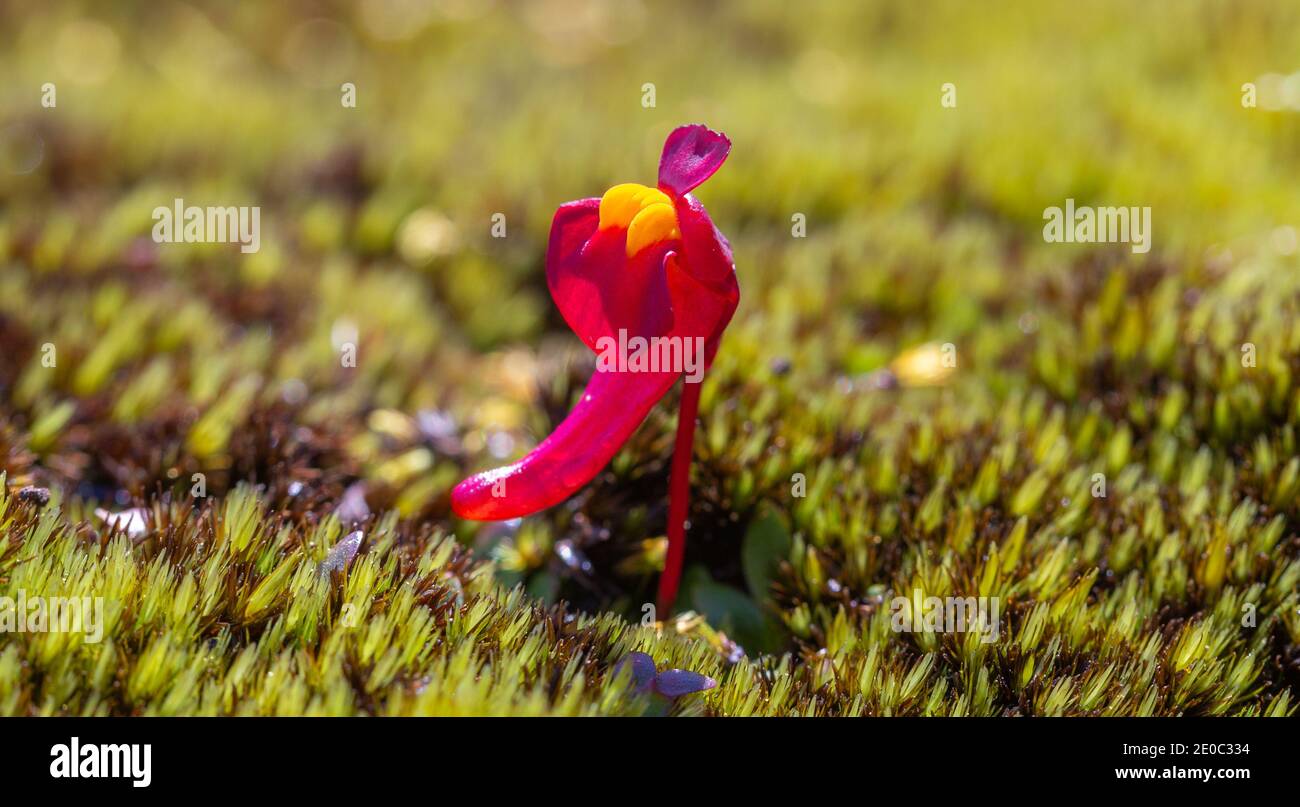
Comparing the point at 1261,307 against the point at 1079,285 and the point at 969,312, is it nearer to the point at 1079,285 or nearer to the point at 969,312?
the point at 1079,285

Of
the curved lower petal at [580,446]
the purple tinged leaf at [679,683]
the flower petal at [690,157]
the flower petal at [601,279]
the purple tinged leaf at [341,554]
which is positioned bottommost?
the purple tinged leaf at [679,683]

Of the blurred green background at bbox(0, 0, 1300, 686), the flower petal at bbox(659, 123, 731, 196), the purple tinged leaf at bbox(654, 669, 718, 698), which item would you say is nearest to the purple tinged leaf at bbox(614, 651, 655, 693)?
the purple tinged leaf at bbox(654, 669, 718, 698)

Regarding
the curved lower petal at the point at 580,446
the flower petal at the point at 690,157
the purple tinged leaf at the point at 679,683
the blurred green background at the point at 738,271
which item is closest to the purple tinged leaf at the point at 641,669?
the purple tinged leaf at the point at 679,683

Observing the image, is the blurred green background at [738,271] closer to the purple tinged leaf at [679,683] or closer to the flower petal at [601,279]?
the purple tinged leaf at [679,683]

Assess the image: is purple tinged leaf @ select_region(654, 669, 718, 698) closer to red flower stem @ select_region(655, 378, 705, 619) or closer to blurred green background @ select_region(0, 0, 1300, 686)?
red flower stem @ select_region(655, 378, 705, 619)

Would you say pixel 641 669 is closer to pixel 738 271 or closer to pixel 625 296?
pixel 625 296

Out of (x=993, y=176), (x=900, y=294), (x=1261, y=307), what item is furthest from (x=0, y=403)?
(x=993, y=176)

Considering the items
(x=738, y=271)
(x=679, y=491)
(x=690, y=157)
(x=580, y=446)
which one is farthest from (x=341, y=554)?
(x=738, y=271)
